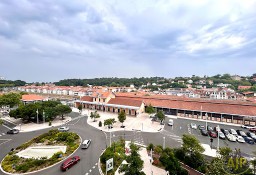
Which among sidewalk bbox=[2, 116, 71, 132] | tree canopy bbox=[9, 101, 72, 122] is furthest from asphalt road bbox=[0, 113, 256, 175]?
tree canopy bbox=[9, 101, 72, 122]

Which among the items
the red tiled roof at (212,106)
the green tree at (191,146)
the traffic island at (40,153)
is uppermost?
the red tiled roof at (212,106)

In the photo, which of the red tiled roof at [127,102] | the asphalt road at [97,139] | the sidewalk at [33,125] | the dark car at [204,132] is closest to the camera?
the asphalt road at [97,139]

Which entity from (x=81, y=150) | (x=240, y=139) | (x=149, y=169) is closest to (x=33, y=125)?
(x=81, y=150)

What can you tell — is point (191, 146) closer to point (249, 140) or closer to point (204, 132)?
point (204, 132)

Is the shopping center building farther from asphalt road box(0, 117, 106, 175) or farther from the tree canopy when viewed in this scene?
the tree canopy

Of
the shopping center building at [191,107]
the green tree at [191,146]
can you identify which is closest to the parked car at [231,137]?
the shopping center building at [191,107]

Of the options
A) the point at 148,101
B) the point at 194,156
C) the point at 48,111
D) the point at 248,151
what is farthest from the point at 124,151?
the point at 148,101

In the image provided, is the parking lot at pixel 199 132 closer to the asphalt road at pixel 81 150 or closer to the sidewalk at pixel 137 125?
the sidewalk at pixel 137 125
